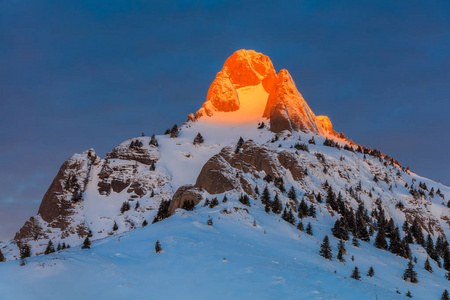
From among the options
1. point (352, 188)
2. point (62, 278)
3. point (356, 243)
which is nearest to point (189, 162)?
point (352, 188)

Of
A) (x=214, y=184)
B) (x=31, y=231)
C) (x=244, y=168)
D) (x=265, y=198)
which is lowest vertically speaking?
(x=31, y=231)

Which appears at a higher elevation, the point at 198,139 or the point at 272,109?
the point at 272,109

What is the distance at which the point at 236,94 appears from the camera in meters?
200

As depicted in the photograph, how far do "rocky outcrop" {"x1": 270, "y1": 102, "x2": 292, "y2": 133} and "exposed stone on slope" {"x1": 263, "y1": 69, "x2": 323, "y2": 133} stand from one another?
3.00 metres

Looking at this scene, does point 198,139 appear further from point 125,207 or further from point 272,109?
point 125,207

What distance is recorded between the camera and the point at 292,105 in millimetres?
169875

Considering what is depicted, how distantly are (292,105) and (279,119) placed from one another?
1538cm

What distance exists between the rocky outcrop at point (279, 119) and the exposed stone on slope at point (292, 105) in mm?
2998

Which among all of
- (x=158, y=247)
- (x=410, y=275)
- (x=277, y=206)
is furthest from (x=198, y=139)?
(x=158, y=247)

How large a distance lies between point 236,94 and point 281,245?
158 meters

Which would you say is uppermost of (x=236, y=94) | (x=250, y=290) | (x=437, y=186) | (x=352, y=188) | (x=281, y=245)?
(x=236, y=94)

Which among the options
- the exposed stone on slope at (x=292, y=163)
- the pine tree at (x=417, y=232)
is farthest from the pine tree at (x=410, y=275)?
the exposed stone on slope at (x=292, y=163)

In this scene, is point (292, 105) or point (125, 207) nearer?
point (125, 207)

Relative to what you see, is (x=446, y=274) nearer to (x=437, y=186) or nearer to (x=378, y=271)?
(x=378, y=271)
